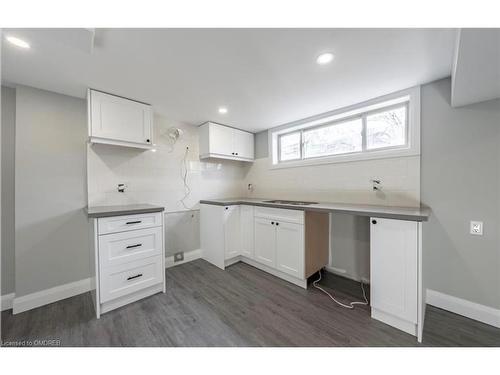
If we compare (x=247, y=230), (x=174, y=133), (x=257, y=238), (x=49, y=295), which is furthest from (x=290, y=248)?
(x=49, y=295)

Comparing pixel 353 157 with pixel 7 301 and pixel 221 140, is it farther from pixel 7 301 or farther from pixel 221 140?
pixel 7 301

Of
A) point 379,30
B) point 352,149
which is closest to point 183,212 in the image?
point 352,149

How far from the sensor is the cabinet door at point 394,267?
1306 millimetres

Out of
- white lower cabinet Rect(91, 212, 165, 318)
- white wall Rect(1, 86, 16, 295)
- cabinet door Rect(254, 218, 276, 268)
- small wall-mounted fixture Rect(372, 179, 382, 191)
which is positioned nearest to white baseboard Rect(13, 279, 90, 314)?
white wall Rect(1, 86, 16, 295)

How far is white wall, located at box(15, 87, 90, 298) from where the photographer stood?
1.71 metres

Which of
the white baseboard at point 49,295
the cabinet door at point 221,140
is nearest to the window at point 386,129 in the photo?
the cabinet door at point 221,140

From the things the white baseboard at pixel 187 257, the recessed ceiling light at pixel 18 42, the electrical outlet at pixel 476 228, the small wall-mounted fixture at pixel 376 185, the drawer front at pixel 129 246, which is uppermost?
the recessed ceiling light at pixel 18 42

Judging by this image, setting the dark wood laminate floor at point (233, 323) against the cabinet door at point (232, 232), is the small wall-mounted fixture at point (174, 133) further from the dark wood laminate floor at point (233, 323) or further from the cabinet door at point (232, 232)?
the dark wood laminate floor at point (233, 323)

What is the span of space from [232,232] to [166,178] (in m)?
1.20

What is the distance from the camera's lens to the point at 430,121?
1.71m

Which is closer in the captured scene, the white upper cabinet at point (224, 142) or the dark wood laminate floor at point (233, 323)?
the dark wood laminate floor at point (233, 323)

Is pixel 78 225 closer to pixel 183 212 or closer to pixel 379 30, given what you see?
pixel 183 212

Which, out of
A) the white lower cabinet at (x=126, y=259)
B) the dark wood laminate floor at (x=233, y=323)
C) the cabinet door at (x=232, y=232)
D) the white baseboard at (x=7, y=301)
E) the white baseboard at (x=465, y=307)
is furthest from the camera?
the cabinet door at (x=232, y=232)

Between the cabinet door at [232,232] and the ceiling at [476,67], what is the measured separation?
7.61ft
